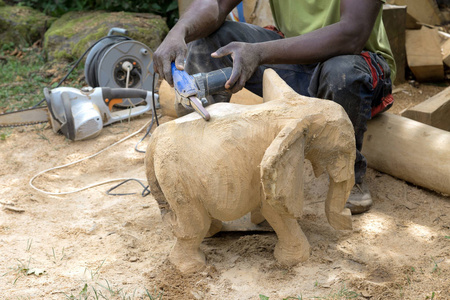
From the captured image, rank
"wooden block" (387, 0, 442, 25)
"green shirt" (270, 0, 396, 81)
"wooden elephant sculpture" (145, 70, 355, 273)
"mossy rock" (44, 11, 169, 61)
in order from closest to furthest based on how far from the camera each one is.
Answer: "wooden elephant sculpture" (145, 70, 355, 273)
"green shirt" (270, 0, 396, 81)
"wooden block" (387, 0, 442, 25)
"mossy rock" (44, 11, 169, 61)

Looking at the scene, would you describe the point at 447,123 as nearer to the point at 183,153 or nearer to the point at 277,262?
the point at 277,262

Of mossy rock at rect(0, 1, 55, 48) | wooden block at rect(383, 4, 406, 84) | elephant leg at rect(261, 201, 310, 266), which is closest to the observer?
elephant leg at rect(261, 201, 310, 266)

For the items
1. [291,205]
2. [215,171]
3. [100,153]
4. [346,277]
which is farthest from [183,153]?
[100,153]

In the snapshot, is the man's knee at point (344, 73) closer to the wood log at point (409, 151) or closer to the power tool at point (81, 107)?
the wood log at point (409, 151)

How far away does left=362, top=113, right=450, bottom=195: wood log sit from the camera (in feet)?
9.22

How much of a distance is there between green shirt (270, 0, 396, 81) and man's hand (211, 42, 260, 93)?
0.67 meters

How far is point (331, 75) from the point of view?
98.7 inches

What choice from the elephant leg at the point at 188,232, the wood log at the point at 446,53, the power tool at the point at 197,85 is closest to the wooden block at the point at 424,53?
the wood log at the point at 446,53

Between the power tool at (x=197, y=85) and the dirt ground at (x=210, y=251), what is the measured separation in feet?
2.48

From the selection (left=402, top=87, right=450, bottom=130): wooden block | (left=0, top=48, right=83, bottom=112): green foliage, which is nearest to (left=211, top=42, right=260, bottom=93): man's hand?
(left=402, top=87, right=450, bottom=130): wooden block

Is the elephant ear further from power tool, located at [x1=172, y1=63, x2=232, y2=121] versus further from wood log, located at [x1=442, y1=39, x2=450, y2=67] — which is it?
wood log, located at [x1=442, y1=39, x2=450, y2=67]

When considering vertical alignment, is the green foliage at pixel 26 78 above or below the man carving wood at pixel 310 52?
below

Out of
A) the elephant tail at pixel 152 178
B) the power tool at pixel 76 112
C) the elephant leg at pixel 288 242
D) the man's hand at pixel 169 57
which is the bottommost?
the power tool at pixel 76 112

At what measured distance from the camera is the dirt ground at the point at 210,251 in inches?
82.5
